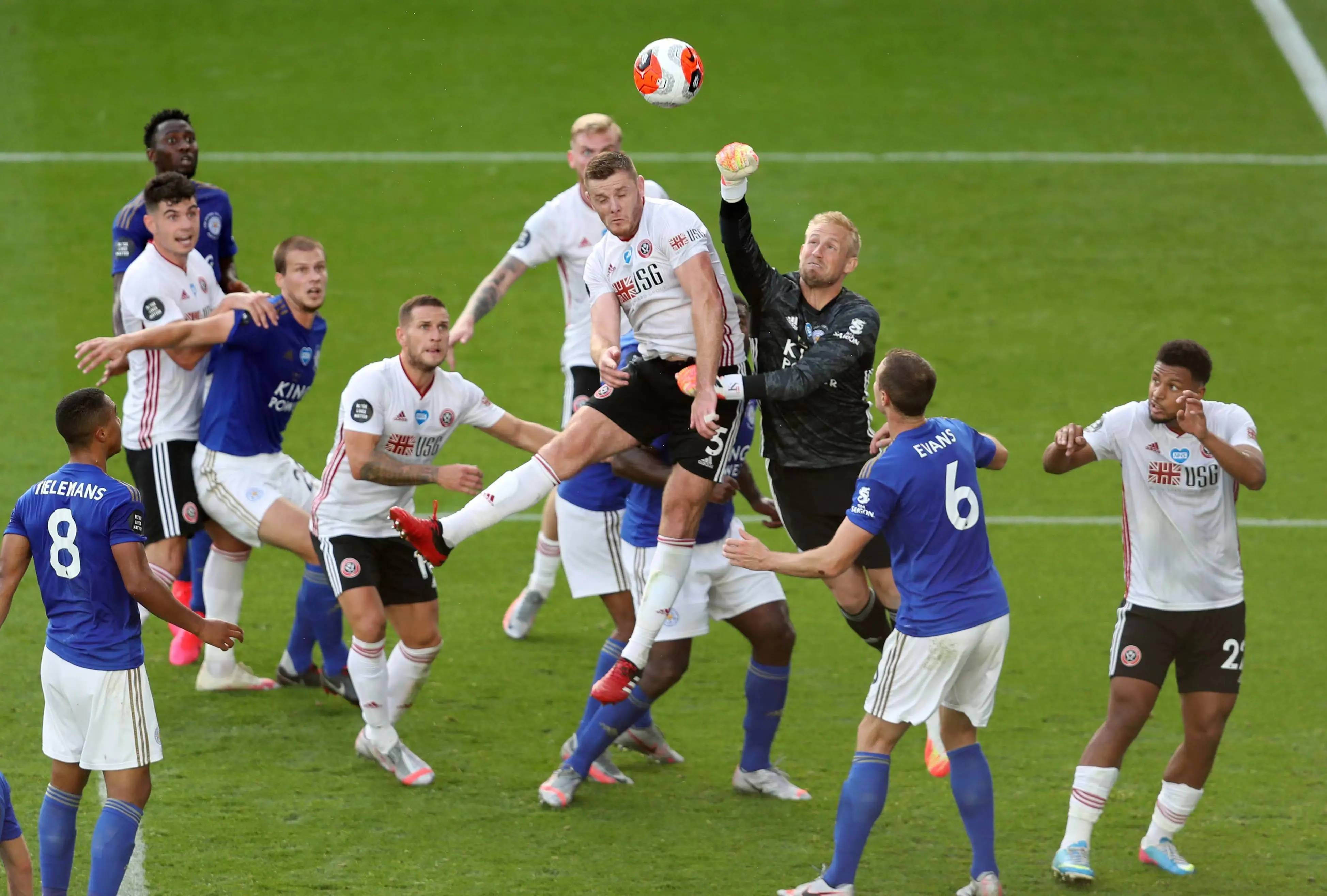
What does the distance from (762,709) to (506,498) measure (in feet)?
5.30

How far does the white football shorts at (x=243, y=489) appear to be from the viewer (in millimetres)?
8500

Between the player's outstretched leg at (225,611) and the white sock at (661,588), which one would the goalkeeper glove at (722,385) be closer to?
the white sock at (661,588)

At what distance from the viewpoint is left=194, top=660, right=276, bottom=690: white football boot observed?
8.82m

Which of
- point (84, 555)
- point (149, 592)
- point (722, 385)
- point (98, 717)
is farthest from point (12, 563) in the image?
point (722, 385)

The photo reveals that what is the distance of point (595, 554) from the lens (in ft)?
27.1

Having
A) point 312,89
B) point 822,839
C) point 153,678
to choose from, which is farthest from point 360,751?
point 312,89

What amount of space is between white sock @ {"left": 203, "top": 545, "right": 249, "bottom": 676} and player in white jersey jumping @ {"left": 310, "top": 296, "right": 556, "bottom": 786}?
116 cm

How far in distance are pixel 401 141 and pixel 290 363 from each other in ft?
33.8

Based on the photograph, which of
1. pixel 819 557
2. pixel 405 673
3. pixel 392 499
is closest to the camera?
pixel 819 557

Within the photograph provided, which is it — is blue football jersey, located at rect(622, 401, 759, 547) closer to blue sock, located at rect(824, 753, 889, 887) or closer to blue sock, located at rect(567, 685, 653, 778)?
blue sock, located at rect(567, 685, 653, 778)

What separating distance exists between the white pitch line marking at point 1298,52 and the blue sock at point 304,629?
47.1 ft

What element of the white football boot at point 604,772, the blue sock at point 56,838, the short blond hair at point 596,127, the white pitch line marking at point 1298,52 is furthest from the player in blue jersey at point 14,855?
the white pitch line marking at point 1298,52

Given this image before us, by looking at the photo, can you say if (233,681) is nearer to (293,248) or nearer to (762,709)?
(293,248)

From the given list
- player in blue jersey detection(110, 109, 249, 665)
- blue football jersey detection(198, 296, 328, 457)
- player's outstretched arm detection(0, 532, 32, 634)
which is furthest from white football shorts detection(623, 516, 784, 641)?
player in blue jersey detection(110, 109, 249, 665)
